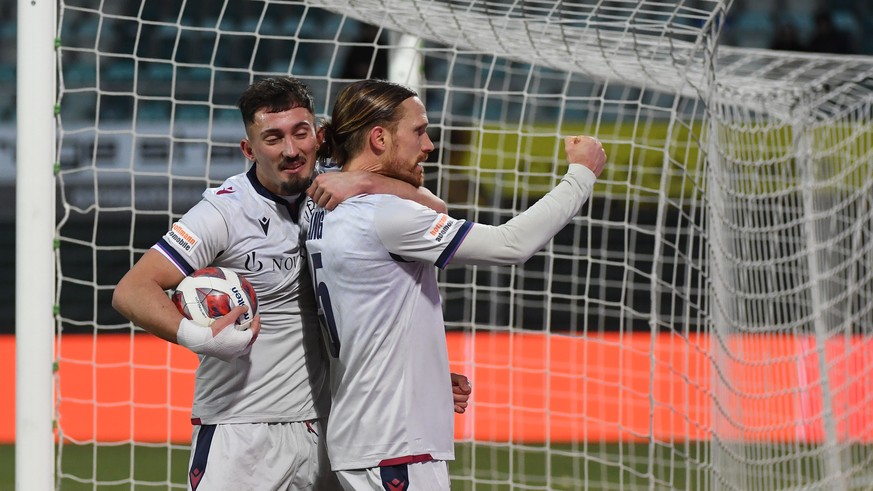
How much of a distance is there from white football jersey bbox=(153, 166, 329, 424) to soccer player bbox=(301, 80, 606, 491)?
176 millimetres

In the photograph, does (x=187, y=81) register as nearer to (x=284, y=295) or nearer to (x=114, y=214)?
(x=114, y=214)

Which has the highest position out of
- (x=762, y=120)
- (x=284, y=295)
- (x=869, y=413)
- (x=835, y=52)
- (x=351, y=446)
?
(x=835, y=52)

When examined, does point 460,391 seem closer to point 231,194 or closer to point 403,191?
point 403,191

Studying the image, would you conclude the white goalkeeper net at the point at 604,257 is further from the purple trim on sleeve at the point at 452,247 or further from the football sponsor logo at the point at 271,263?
the purple trim on sleeve at the point at 452,247

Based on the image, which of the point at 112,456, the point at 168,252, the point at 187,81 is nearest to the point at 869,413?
the point at 112,456

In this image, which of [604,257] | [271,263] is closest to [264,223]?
[271,263]

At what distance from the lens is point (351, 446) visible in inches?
99.3

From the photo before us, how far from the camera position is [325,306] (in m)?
2.61

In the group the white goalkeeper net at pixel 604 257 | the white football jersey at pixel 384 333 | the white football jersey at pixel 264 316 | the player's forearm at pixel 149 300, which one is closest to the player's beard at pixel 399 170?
Answer: the white football jersey at pixel 384 333

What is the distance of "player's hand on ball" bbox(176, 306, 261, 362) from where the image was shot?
2520 millimetres

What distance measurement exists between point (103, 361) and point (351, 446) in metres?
5.05

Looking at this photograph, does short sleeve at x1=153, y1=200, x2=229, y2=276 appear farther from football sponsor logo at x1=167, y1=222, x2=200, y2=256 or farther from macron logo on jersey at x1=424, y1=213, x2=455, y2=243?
macron logo on jersey at x1=424, y1=213, x2=455, y2=243

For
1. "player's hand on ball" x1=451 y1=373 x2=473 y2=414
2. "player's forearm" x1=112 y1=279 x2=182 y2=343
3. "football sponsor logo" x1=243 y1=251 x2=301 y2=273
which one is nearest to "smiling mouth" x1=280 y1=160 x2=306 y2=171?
"football sponsor logo" x1=243 y1=251 x2=301 y2=273

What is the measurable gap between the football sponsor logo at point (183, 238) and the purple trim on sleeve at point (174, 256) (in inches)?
0.7
